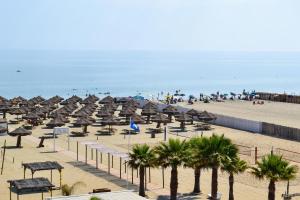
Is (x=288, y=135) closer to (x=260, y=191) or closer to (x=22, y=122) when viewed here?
(x=260, y=191)

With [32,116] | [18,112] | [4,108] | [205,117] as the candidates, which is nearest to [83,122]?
[32,116]

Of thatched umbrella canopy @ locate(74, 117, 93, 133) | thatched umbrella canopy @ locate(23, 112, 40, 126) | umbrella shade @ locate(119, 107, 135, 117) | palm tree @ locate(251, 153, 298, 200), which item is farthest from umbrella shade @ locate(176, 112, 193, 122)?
palm tree @ locate(251, 153, 298, 200)

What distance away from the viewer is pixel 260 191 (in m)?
27.4

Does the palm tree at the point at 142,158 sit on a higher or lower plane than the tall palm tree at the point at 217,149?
lower

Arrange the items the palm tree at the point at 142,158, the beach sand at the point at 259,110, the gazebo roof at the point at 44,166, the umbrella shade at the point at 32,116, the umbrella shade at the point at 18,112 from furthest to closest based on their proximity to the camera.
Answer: the beach sand at the point at 259,110
the umbrella shade at the point at 18,112
the umbrella shade at the point at 32,116
the gazebo roof at the point at 44,166
the palm tree at the point at 142,158

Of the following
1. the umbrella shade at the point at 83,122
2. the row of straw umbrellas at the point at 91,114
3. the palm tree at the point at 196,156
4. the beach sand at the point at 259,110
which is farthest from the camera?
the beach sand at the point at 259,110

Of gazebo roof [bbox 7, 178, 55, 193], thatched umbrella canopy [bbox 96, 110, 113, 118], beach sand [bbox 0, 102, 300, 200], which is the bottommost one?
beach sand [bbox 0, 102, 300, 200]

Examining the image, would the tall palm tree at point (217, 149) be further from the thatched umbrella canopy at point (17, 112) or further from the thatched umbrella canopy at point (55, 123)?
the thatched umbrella canopy at point (17, 112)

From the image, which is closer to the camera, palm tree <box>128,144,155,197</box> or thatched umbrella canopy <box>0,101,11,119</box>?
palm tree <box>128,144,155,197</box>

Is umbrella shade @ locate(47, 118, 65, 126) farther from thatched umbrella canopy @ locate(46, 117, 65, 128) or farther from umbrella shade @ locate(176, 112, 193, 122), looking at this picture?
umbrella shade @ locate(176, 112, 193, 122)

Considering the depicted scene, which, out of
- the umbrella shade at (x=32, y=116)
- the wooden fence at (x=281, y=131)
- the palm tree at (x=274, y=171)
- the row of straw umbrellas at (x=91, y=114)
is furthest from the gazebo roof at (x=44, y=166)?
the umbrella shade at (x=32, y=116)

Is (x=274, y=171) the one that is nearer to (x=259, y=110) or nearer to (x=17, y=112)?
(x=17, y=112)

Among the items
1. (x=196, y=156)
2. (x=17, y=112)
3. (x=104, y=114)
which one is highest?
(x=196, y=156)

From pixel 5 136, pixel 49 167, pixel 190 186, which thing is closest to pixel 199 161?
pixel 190 186
